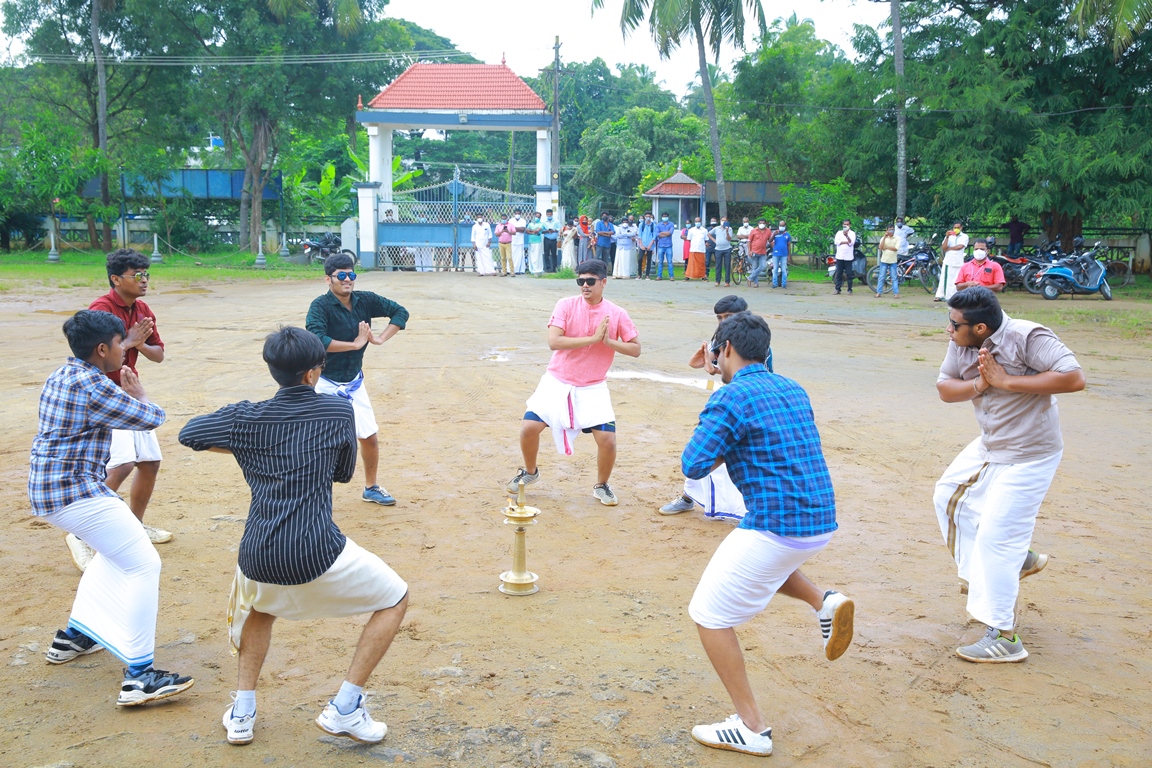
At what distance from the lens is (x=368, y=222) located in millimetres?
28703

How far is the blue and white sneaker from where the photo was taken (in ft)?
22.1

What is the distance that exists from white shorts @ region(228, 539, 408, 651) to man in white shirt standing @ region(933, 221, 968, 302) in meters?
18.8

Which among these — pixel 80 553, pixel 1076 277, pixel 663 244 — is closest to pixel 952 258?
pixel 1076 277

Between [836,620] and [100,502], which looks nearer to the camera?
[836,620]

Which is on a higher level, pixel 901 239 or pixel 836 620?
pixel 901 239

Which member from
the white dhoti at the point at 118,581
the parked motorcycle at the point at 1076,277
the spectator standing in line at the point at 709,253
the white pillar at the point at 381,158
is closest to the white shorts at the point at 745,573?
the white dhoti at the point at 118,581

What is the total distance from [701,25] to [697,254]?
746 cm

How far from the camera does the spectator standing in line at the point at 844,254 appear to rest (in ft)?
73.3

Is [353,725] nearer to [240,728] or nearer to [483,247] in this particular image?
[240,728]

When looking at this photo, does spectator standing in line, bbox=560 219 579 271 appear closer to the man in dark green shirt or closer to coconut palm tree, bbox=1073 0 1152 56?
coconut palm tree, bbox=1073 0 1152 56

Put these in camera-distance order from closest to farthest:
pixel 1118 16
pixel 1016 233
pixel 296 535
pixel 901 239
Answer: pixel 296 535
pixel 1118 16
pixel 901 239
pixel 1016 233

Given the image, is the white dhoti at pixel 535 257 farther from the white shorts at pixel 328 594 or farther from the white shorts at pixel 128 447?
the white shorts at pixel 328 594

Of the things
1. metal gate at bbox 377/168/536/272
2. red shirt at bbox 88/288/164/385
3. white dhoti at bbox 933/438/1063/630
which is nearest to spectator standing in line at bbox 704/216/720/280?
metal gate at bbox 377/168/536/272

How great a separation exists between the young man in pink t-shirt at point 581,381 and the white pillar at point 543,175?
863 inches
